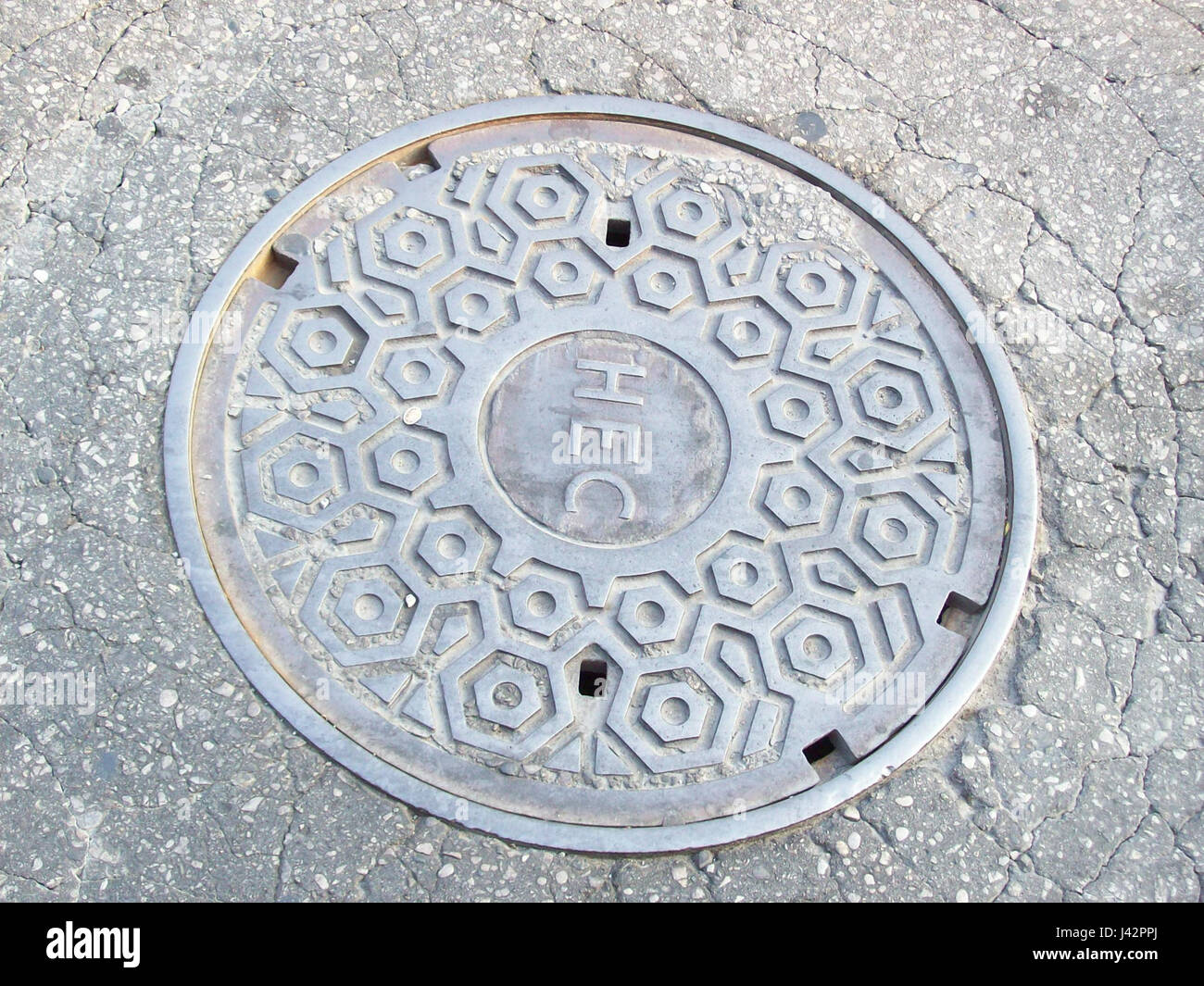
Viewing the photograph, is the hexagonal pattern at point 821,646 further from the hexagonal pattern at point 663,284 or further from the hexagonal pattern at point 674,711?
the hexagonal pattern at point 663,284

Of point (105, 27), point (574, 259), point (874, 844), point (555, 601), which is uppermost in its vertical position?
point (105, 27)

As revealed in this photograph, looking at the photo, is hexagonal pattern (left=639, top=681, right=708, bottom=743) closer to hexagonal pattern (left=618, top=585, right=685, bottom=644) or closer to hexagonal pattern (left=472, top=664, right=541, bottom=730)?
hexagonal pattern (left=618, top=585, right=685, bottom=644)

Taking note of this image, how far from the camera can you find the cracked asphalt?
212cm

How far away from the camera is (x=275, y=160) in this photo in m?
2.76

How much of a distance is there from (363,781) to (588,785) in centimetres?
44

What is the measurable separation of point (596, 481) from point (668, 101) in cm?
117

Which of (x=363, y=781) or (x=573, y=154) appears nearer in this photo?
(x=363, y=781)

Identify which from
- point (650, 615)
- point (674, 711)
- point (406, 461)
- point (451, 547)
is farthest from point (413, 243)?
point (674, 711)

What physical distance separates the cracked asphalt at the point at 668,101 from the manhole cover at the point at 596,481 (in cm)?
10

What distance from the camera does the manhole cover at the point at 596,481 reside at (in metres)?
2.20

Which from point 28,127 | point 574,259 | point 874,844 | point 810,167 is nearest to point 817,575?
A: point 874,844

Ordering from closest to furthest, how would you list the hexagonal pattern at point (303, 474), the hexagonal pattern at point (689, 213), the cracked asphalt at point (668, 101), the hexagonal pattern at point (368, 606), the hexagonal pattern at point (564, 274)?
the cracked asphalt at point (668, 101)
the hexagonal pattern at point (368, 606)
the hexagonal pattern at point (303, 474)
the hexagonal pattern at point (564, 274)
the hexagonal pattern at point (689, 213)

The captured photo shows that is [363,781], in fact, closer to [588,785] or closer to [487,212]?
[588,785]

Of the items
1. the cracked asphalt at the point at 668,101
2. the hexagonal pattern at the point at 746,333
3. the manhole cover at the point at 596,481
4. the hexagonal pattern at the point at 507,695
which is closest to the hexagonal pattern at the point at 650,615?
the manhole cover at the point at 596,481
